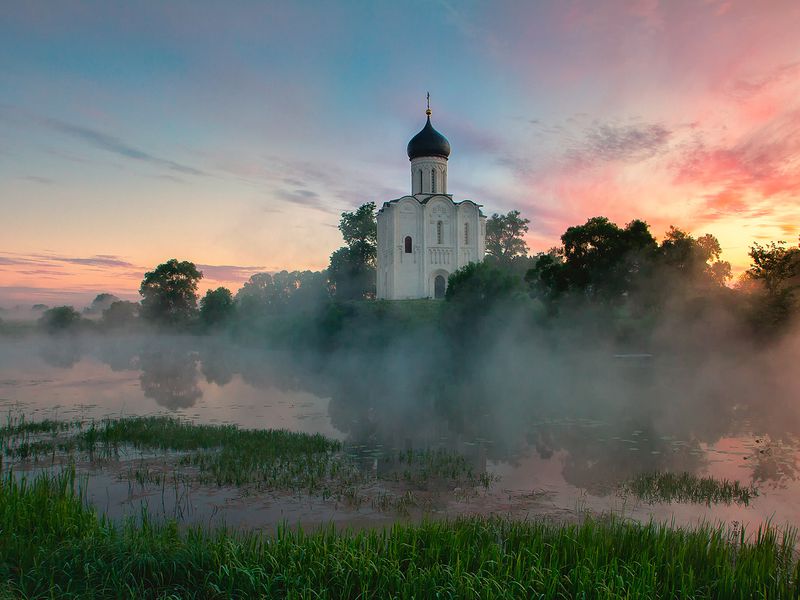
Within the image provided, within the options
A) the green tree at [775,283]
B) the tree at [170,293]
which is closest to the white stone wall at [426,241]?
the green tree at [775,283]

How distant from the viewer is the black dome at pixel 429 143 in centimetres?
4588

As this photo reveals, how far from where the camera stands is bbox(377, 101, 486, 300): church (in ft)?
151

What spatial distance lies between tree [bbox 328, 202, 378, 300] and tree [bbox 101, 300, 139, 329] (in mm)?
35945

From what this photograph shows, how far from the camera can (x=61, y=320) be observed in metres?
74.8

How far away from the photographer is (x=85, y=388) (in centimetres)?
2475

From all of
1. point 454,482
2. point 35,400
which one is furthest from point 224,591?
point 35,400

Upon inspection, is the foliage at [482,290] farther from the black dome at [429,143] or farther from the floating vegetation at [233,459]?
the floating vegetation at [233,459]

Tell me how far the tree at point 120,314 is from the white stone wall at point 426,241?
146 ft

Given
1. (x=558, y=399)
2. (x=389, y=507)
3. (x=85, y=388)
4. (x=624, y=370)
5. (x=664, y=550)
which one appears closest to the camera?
(x=664, y=550)

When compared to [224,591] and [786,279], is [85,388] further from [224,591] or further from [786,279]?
[786,279]

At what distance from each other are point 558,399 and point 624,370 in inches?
306

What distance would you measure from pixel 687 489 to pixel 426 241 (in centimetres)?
3745

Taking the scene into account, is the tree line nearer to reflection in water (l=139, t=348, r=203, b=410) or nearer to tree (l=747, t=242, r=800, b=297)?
tree (l=747, t=242, r=800, b=297)

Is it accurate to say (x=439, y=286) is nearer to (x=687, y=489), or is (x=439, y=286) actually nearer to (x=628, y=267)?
(x=628, y=267)
